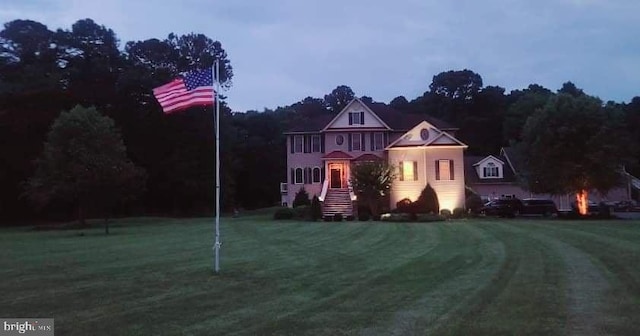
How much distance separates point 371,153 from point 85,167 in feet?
74.4

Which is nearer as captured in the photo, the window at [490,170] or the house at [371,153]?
the house at [371,153]

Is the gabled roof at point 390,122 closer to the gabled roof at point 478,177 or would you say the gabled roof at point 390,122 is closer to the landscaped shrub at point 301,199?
the landscaped shrub at point 301,199

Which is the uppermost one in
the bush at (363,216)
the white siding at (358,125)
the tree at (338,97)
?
the tree at (338,97)

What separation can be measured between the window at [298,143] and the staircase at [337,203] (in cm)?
604

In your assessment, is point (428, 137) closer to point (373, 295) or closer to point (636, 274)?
point (636, 274)

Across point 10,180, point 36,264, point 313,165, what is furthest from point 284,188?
point 36,264

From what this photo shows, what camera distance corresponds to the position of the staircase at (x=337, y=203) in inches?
1715

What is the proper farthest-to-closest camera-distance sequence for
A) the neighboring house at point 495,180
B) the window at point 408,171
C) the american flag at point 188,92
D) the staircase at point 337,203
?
the neighboring house at point 495,180, the window at point 408,171, the staircase at point 337,203, the american flag at point 188,92

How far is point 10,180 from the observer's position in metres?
51.3

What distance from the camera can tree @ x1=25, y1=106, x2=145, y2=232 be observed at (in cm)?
3447

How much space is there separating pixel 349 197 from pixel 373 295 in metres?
35.1

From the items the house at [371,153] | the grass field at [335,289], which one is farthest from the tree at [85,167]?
the house at [371,153]

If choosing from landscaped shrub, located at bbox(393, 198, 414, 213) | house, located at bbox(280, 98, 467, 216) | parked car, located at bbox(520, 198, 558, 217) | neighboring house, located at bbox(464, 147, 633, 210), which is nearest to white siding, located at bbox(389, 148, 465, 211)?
house, located at bbox(280, 98, 467, 216)

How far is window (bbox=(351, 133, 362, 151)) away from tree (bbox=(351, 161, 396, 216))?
5.78 meters
